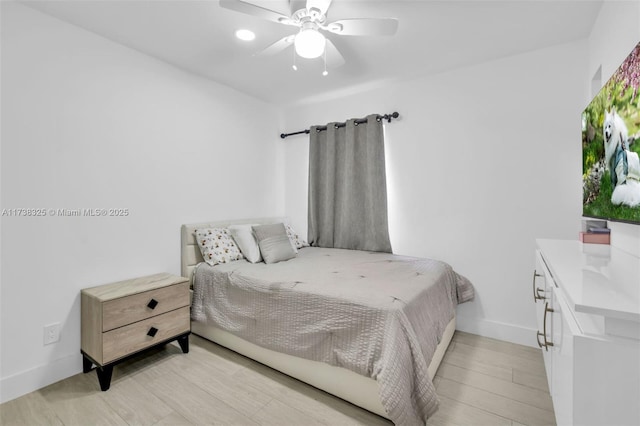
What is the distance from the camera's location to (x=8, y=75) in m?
1.83

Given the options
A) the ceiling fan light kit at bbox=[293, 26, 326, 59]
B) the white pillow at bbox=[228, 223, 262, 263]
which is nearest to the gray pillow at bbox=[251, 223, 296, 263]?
the white pillow at bbox=[228, 223, 262, 263]

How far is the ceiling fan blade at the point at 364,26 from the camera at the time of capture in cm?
166

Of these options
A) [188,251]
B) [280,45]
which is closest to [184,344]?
[188,251]

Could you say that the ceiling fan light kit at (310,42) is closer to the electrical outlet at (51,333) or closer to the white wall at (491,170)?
the white wall at (491,170)

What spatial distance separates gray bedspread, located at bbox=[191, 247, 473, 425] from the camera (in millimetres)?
1499

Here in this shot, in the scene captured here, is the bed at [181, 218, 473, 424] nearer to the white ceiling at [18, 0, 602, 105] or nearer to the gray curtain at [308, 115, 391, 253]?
the gray curtain at [308, 115, 391, 253]

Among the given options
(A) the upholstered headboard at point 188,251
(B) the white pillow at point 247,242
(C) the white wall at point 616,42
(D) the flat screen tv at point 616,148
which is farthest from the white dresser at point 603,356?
(A) the upholstered headboard at point 188,251

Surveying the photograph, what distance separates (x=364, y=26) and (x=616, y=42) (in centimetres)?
143

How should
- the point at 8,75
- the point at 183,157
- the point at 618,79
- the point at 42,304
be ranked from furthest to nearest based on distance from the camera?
the point at 183,157 < the point at 42,304 < the point at 8,75 < the point at 618,79

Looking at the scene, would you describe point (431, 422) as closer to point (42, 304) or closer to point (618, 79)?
point (618, 79)

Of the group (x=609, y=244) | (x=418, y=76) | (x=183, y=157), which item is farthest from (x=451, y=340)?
(x=183, y=157)

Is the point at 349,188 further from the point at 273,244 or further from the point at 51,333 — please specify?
the point at 51,333

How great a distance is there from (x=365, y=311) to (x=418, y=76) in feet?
8.19

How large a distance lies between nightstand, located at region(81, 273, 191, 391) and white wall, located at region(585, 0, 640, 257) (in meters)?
2.87
